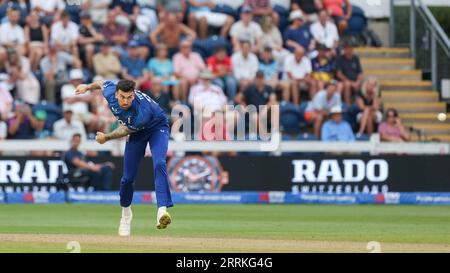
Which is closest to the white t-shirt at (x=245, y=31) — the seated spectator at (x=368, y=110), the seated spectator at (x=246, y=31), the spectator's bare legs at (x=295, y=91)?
the seated spectator at (x=246, y=31)

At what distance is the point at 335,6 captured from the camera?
2395 centimetres

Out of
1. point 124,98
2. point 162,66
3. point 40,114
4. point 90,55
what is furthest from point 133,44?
point 124,98

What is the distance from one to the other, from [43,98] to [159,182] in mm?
9275

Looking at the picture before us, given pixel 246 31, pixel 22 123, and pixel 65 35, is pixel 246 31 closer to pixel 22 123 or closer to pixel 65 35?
pixel 65 35

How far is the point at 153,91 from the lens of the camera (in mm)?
20641

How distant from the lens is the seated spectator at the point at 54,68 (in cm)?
2098

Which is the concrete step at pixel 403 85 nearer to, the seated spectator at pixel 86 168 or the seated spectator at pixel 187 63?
the seated spectator at pixel 187 63

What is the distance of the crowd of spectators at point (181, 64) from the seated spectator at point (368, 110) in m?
0.02

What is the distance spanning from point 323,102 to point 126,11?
406 centimetres

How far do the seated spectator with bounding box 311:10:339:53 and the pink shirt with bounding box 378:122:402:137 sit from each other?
2362 mm
